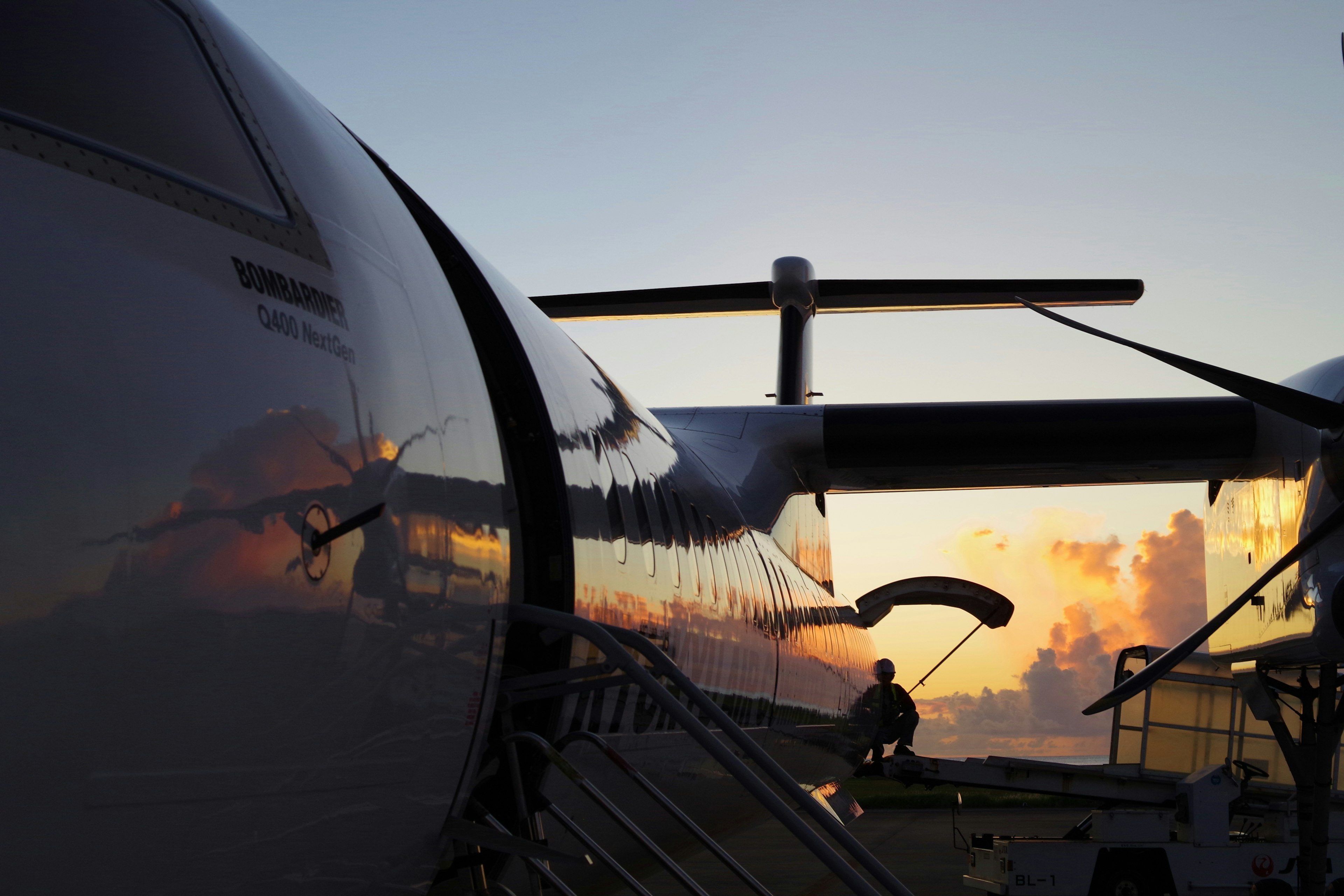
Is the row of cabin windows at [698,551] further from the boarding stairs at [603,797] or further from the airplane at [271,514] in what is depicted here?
the boarding stairs at [603,797]

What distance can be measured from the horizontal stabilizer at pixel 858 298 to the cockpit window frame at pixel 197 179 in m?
12.5

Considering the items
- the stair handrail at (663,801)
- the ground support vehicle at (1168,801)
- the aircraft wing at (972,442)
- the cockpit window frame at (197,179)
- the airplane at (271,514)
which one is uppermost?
the aircraft wing at (972,442)

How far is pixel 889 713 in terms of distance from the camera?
18.1 metres

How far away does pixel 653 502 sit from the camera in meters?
6.00

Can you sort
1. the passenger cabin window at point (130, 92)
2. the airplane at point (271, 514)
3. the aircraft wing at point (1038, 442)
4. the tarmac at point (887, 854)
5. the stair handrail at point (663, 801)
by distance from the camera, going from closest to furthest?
the airplane at point (271, 514) < the passenger cabin window at point (130, 92) < the stair handrail at point (663, 801) < the aircraft wing at point (1038, 442) < the tarmac at point (887, 854)

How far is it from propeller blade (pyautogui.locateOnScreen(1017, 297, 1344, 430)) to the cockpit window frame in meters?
5.48

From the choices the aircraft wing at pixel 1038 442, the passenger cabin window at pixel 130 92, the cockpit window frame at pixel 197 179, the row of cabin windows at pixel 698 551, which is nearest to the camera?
the cockpit window frame at pixel 197 179

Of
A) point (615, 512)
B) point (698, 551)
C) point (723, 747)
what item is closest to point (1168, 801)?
point (698, 551)

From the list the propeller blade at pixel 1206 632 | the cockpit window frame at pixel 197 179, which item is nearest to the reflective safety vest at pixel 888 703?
the propeller blade at pixel 1206 632

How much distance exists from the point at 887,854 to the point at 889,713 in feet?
7.59

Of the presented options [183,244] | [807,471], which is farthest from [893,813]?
[183,244]

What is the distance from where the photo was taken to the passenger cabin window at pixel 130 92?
239 cm

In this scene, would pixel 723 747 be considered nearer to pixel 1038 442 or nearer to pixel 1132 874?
pixel 1038 442

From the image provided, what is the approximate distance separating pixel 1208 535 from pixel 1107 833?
3.63 meters
